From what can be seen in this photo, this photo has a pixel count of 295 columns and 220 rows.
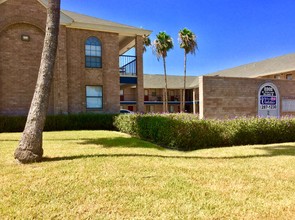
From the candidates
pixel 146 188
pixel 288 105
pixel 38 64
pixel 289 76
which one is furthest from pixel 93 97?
pixel 289 76

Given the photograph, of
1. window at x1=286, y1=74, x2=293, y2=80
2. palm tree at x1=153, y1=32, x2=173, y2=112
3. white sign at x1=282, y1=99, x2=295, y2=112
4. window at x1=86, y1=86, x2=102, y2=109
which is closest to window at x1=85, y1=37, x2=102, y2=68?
window at x1=86, y1=86, x2=102, y2=109

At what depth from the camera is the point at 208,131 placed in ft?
33.3

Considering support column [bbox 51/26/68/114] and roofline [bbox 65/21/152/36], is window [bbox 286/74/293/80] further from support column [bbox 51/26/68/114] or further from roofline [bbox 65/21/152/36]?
support column [bbox 51/26/68/114]

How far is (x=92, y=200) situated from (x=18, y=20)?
50.3ft

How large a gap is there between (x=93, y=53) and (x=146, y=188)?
594 inches

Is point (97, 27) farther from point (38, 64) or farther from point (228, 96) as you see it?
point (228, 96)

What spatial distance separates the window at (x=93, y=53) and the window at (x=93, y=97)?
1.65 meters

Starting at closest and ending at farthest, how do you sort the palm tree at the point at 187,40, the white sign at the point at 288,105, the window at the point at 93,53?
the white sign at the point at 288,105
the window at the point at 93,53
the palm tree at the point at 187,40

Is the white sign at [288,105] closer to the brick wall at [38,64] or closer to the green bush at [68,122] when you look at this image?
the green bush at [68,122]

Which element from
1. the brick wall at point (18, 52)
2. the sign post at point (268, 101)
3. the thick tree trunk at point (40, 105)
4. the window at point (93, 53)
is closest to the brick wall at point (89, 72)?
the window at point (93, 53)

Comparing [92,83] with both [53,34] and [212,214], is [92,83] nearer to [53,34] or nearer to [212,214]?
[53,34]

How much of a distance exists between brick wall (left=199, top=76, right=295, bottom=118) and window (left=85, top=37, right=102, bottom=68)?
322 inches

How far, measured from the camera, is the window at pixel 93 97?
18062 mm

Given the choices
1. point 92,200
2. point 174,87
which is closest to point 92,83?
point 92,200
